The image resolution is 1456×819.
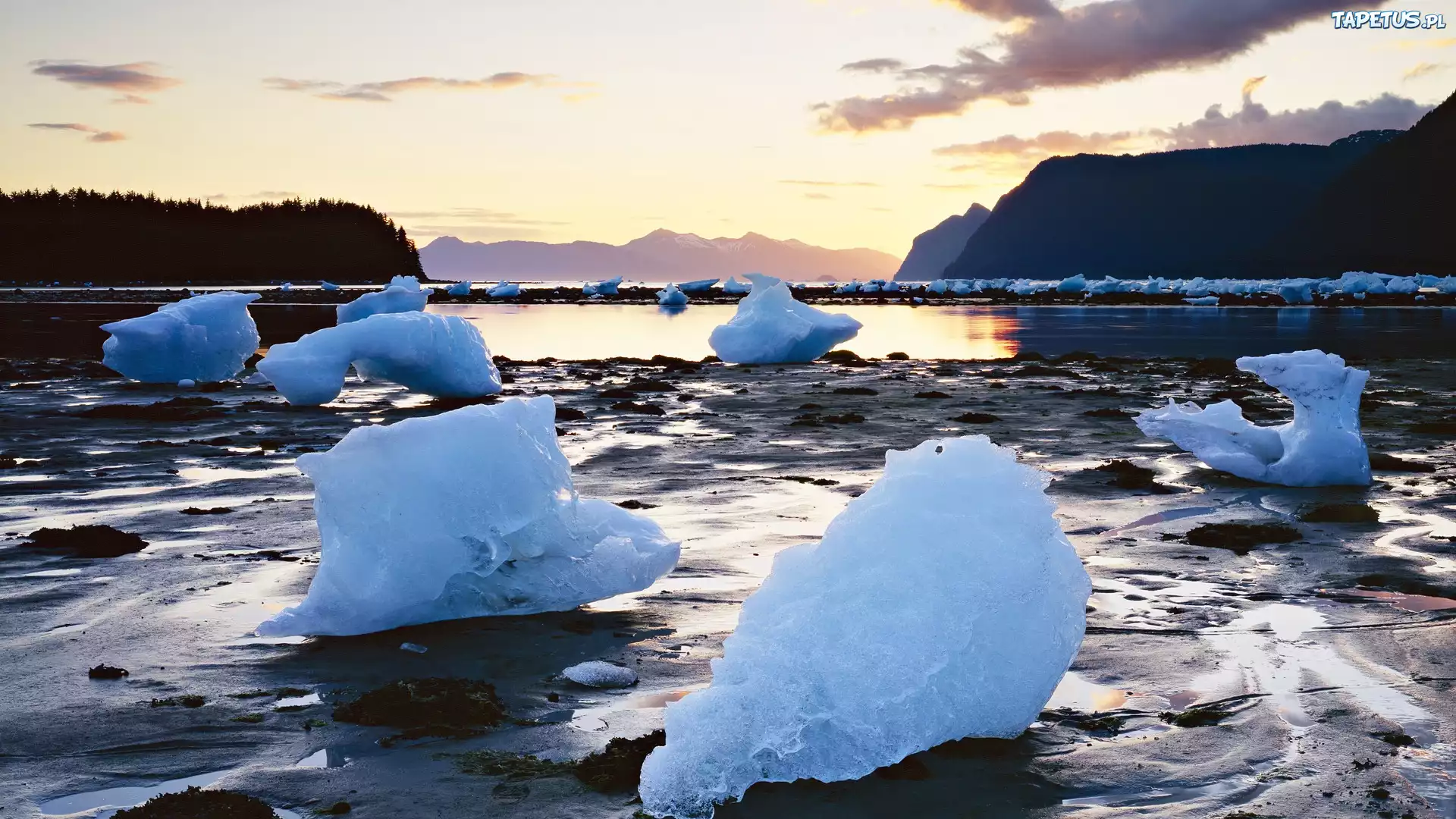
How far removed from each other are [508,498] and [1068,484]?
5.72 m

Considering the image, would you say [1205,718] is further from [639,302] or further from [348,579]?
[639,302]

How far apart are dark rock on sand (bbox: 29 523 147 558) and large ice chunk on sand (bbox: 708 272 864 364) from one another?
17412 millimetres

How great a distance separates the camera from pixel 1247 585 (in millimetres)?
6629

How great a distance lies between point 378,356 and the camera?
1528 centimetres

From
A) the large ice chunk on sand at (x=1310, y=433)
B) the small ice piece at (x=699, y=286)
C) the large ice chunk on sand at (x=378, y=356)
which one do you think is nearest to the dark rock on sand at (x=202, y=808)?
the large ice chunk on sand at (x=1310, y=433)

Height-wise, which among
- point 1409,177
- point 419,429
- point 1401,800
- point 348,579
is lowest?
point 1401,800

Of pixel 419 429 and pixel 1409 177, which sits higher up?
pixel 1409 177

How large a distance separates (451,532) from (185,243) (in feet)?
482

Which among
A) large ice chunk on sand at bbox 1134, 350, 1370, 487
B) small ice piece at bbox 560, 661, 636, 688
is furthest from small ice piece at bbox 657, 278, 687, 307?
small ice piece at bbox 560, 661, 636, 688

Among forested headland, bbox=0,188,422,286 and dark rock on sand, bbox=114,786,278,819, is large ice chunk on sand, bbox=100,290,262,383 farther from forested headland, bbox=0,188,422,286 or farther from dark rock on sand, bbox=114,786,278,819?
forested headland, bbox=0,188,422,286

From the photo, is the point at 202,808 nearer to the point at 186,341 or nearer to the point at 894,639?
the point at 894,639

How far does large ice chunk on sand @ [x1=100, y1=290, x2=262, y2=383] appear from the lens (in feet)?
60.1

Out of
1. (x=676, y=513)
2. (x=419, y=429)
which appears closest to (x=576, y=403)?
(x=676, y=513)

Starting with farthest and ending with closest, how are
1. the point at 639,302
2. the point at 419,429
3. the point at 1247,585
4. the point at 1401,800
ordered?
the point at 639,302 < the point at 1247,585 < the point at 419,429 < the point at 1401,800
